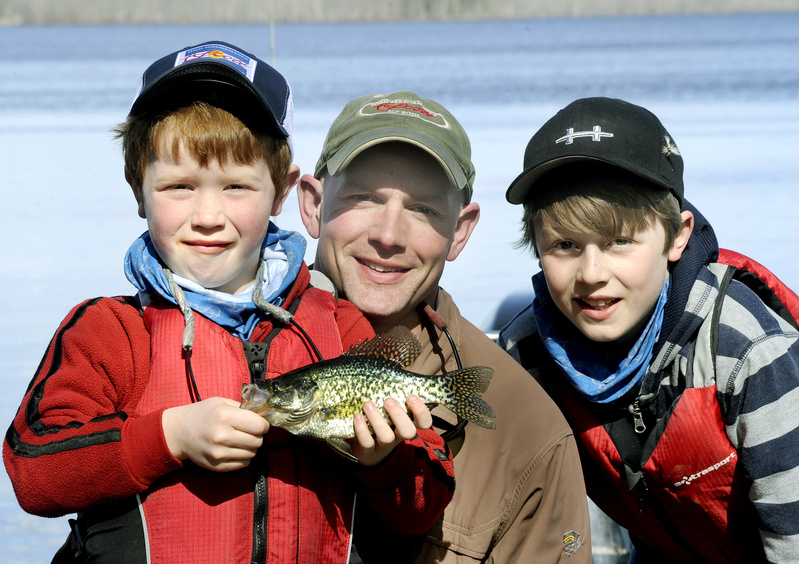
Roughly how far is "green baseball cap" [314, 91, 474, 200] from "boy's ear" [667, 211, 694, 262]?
0.78 metres

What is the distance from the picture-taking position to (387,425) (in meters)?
2.26

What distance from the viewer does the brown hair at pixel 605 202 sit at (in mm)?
3080

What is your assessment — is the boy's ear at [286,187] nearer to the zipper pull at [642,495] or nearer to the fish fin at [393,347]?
the fish fin at [393,347]

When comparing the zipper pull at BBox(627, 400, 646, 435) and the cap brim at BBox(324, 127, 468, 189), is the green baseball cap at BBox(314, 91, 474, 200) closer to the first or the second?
the cap brim at BBox(324, 127, 468, 189)

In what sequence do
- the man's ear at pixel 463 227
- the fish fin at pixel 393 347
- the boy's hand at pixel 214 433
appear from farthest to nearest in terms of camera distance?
the man's ear at pixel 463 227 → the fish fin at pixel 393 347 → the boy's hand at pixel 214 433

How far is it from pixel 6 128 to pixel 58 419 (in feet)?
55.3

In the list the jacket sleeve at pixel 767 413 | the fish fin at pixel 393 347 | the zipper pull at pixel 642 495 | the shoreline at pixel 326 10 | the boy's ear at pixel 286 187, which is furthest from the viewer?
the shoreline at pixel 326 10

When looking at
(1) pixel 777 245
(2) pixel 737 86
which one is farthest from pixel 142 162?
(2) pixel 737 86

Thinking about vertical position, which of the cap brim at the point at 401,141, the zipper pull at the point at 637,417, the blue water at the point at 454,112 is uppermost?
the blue water at the point at 454,112

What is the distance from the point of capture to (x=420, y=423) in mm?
2314

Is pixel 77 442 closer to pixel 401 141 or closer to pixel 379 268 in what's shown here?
pixel 379 268

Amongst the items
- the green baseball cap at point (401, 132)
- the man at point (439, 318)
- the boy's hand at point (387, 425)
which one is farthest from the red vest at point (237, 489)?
the green baseball cap at point (401, 132)

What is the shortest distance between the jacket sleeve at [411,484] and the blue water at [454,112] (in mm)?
2677

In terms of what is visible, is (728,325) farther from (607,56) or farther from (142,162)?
(607,56)
